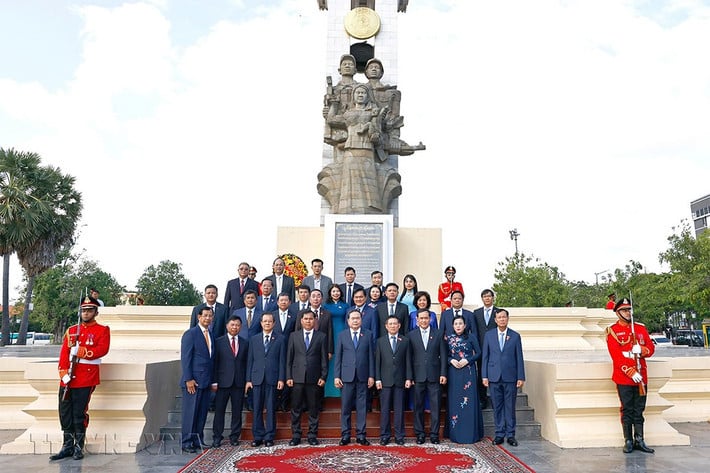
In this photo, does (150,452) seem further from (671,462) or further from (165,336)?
(671,462)

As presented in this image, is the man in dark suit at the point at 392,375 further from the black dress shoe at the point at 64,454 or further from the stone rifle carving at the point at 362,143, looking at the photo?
the stone rifle carving at the point at 362,143

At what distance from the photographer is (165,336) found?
8.25 metres

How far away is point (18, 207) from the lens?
15664 mm

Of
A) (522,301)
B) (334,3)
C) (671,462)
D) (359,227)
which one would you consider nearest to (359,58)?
(334,3)

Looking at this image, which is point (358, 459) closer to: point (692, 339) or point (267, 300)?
point (267, 300)

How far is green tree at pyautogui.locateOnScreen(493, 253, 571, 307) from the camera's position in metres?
24.4

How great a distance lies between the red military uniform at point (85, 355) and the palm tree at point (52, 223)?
1345cm

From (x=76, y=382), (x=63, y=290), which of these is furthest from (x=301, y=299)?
(x=63, y=290)

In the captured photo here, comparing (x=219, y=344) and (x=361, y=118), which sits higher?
(x=361, y=118)

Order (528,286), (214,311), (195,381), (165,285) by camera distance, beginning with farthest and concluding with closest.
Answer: (165,285) → (528,286) → (214,311) → (195,381)

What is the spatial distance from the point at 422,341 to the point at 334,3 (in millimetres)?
11634

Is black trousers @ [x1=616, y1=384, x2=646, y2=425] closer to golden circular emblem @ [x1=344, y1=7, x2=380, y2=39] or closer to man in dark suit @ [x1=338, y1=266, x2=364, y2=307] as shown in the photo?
man in dark suit @ [x1=338, y1=266, x2=364, y2=307]

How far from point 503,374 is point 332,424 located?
1.83 meters

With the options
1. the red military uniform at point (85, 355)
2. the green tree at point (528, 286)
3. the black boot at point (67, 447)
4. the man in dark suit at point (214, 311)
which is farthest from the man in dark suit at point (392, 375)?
the green tree at point (528, 286)
